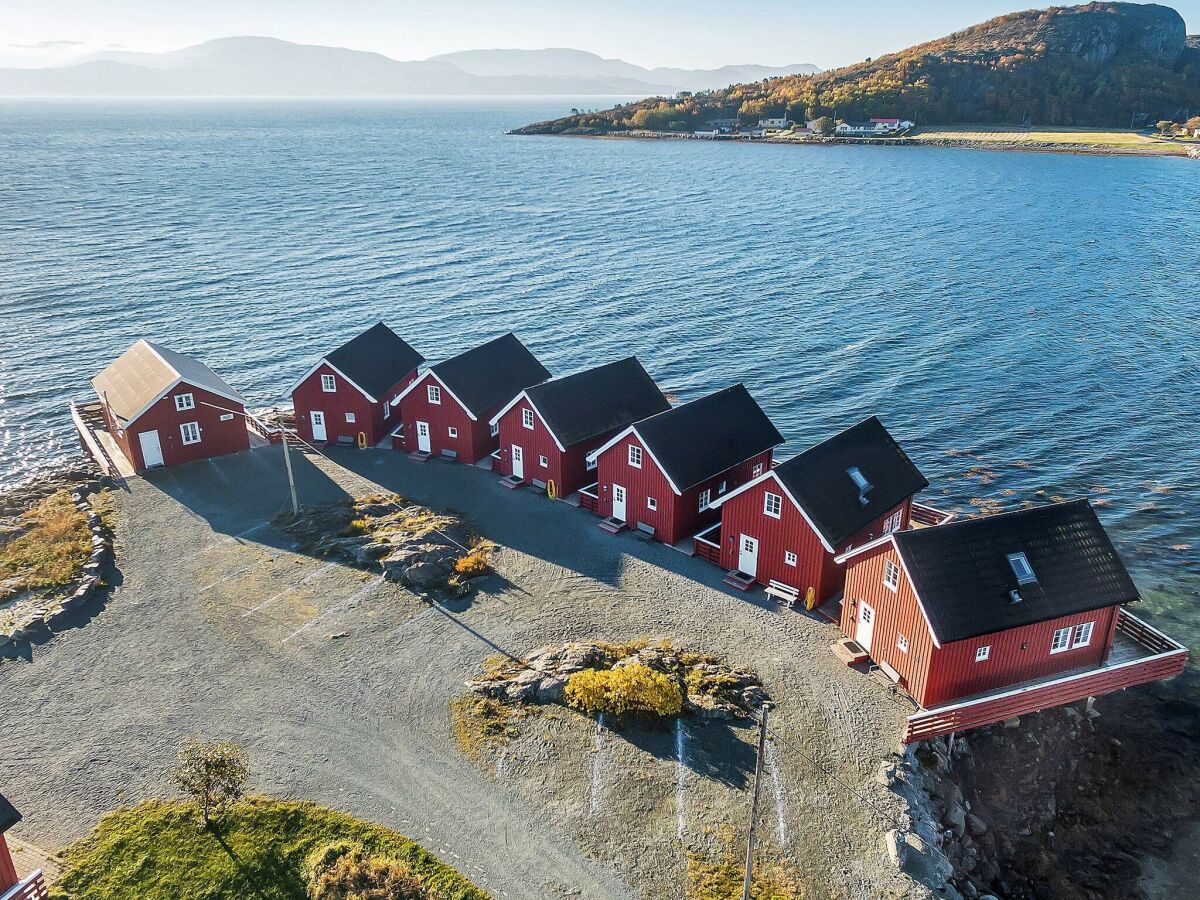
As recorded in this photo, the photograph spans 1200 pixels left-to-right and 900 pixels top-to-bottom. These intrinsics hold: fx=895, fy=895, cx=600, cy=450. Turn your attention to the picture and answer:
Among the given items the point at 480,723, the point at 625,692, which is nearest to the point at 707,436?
the point at 625,692

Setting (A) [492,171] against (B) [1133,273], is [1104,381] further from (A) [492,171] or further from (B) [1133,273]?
(A) [492,171]

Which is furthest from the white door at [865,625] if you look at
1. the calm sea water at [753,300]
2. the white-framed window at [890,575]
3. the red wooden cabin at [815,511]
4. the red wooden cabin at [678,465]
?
the calm sea water at [753,300]

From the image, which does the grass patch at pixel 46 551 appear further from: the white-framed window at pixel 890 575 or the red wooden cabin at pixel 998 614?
the red wooden cabin at pixel 998 614

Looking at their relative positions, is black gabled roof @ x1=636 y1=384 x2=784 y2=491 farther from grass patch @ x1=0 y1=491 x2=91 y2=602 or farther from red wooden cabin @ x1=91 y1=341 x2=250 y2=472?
grass patch @ x1=0 y1=491 x2=91 y2=602

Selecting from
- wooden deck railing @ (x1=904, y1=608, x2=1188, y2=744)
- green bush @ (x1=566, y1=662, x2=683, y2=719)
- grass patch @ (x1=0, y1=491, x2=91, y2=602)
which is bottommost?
wooden deck railing @ (x1=904, y1=608, x2=1188, y2=744)

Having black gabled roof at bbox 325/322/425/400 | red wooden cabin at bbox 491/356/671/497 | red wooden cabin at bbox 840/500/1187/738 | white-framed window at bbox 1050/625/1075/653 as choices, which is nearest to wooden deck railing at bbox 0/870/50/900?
red wooden cabin at bbox 840/500/1187/738

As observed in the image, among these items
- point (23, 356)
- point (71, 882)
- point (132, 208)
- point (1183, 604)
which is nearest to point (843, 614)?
point (1183, 604)

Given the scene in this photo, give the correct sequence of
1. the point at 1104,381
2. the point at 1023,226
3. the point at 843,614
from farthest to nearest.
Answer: the point at 1023,226 → the point at 1104,381 → the point at 843,614
